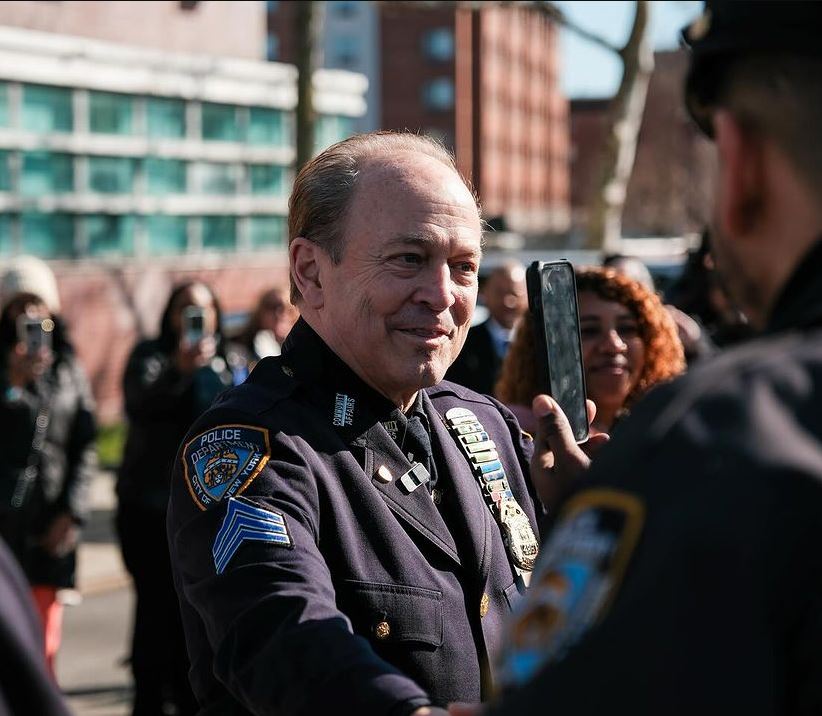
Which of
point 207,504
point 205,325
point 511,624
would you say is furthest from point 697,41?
point 205,325

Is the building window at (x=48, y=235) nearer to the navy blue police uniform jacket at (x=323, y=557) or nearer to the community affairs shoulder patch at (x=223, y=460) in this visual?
the navy blue police uniform jacket at (x=323, y=557)

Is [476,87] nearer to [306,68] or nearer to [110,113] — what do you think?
[110,113]

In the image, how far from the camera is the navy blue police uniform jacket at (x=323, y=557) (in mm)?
2113

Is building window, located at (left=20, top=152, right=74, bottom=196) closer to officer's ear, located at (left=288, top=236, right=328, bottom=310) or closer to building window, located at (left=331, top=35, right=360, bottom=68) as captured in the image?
officer's ear, located at (left=288, top=236, right=328, bottom=310)

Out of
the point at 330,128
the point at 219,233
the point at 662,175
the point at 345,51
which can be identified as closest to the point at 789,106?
the point at 219,233

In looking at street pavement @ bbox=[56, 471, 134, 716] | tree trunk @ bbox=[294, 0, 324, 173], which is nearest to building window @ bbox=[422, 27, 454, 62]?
street pavement @ bbox=[56, 471, 134, 716]

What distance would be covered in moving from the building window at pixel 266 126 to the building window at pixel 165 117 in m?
1.65

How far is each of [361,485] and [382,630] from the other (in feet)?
0.87

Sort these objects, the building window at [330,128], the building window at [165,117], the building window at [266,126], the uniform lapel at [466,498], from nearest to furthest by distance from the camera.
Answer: the uniform lapel at [466,498] < the building window at [165,117] < the building window at [266,126] < the building window at [330,128]

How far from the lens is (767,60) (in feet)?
4.57

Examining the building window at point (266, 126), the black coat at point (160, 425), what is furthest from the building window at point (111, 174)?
the black coat at point (160, 425)

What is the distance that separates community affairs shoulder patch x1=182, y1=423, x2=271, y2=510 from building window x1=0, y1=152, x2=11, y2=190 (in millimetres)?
15908

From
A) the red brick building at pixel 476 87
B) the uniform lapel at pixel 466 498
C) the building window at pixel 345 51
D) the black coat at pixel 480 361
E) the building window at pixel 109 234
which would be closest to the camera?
the uniform lapel at pixel 466 498

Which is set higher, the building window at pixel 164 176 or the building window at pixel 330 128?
the building window at pixel 330 128
